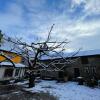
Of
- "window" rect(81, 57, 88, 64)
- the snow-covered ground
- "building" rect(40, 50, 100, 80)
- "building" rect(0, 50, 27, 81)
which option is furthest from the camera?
"window" rect(81, 57, 88, 64)

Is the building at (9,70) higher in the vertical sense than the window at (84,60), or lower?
lower

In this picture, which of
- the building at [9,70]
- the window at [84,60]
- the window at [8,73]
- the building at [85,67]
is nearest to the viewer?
the building at [9,70]

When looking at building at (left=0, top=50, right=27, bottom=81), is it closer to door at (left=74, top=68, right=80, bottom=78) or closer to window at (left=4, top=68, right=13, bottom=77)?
window at (left=4, top=68, right=13, bottom=77)

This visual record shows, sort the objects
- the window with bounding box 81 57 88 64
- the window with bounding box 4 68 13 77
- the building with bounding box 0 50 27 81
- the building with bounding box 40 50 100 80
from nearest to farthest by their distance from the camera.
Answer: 1. the building with bounding box 0 50 27 81
2. the building with bounding box 40 50 100 80
3. the window with bounding box 4 68 13 77
4. the window with bounding box 81 57 88 64

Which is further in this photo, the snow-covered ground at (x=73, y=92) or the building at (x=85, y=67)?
the building at (x=85, y=67)

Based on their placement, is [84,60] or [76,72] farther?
[76,72]

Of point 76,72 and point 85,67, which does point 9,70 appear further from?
point 85,67

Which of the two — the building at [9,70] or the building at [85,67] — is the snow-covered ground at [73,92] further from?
the building at [9,70]

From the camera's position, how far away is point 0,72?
21.4 metres

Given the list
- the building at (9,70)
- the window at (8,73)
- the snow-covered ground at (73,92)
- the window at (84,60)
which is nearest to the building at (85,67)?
the window at (84,60)

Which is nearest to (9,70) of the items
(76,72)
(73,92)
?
(76,72)

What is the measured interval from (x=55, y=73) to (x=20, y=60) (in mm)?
8804

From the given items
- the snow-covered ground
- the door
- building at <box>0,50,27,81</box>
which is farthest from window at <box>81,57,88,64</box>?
building at <box>0,50,27,81</box>

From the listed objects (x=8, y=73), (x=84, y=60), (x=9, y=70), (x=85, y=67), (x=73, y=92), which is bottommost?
(x=73, y=92)
